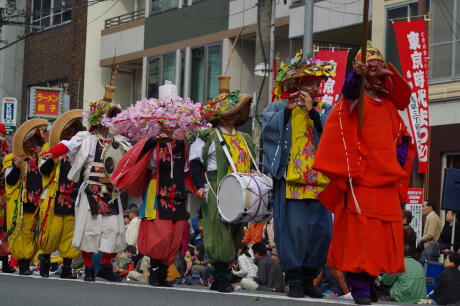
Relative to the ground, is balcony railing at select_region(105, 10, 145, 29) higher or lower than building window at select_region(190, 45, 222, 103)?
higher

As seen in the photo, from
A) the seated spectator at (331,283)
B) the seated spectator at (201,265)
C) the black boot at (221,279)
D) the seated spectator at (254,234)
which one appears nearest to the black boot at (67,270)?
the black boot at (221,279)

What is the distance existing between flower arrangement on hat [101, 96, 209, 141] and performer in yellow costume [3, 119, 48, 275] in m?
2.69

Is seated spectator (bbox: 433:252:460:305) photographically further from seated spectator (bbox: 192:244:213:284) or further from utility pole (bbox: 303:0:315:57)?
utility pole (bbox: 303:0:315:57)

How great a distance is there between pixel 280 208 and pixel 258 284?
17.1ft

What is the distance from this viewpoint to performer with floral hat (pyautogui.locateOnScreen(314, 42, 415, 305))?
932 centimetres

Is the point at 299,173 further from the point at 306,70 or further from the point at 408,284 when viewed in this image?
the point at 408,284

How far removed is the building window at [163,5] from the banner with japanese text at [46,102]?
378 cm

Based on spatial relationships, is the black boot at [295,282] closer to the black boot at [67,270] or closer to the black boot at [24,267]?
the black boot at [67,270]

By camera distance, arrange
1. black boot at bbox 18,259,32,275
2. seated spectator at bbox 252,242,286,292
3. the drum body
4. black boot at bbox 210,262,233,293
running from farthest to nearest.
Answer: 1. seated spectator at bbox 252,242,286,292
2. black boot at bbox 18,259,32,275
3. black boot at bbox 210,262,233,293
4. the drum body

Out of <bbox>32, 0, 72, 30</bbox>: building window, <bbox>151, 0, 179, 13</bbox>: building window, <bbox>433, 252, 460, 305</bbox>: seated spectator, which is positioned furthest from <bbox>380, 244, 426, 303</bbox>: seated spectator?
<bbox>32, 0, 72, 30</bbox>: building window

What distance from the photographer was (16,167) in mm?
14609

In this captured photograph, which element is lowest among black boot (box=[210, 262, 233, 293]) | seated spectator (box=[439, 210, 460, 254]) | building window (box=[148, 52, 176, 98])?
black boot (box=[210, 262, 233, 293])

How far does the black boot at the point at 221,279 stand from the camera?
11.0 meters

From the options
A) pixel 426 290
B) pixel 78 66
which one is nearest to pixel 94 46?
pixel 78 66
